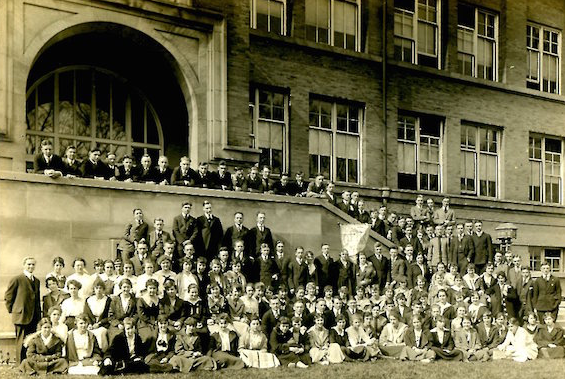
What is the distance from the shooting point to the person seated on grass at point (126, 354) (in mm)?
12264

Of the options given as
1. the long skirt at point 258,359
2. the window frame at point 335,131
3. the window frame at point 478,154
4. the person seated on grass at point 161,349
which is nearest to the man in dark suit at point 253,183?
the long skirt at point 258,359

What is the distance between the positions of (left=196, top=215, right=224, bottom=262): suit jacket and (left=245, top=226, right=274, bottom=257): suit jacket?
72cm

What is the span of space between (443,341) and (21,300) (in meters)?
8.40

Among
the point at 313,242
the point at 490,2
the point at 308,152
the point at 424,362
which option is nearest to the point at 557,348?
the point at 424,362

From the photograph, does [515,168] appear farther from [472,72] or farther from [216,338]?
[216,338]

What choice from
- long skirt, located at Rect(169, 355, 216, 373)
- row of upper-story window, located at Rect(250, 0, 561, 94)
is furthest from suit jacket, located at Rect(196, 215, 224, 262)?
row of upper-story window, located at Rect(250, 0, 561, 94)

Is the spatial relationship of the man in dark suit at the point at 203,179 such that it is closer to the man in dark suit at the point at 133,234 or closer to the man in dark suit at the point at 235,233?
the man in dark suit at the point at 235,233

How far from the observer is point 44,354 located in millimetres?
12195

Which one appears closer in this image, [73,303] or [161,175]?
[73,303]

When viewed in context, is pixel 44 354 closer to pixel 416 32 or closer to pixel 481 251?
pixel 481 251

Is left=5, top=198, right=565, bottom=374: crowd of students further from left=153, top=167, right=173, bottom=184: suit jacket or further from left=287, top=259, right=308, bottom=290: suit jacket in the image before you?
left=153, top=167, right=173, bottom=184: suit jacket

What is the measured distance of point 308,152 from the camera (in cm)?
2342

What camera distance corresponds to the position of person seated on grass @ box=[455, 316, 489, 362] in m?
16.2

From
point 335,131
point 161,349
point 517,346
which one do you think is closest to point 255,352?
point 161,349
